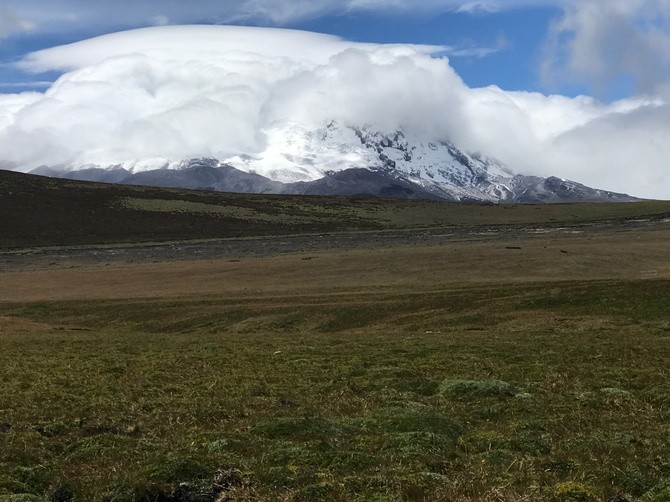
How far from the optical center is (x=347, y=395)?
62.4 feet

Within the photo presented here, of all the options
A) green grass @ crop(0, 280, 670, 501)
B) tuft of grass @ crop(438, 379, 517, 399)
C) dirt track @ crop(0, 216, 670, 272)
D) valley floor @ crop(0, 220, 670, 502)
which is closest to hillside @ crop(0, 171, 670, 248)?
dirt track @ crop(0, 216, 670, 272)

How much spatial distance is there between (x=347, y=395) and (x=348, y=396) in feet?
0.52

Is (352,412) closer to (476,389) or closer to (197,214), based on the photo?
(476,389)

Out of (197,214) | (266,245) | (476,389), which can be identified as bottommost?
(266,245)

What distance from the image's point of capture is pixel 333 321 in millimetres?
42219

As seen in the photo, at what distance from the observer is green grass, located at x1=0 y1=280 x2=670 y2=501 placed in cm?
1022

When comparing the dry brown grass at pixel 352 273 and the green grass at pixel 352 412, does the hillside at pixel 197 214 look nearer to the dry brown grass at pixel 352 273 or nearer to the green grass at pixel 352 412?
the dry brown grass at pixel 352 273

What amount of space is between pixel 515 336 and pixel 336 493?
2403 cm

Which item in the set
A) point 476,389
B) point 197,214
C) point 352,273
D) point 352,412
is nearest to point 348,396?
point 352,412

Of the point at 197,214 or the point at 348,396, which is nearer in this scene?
the point at 348,396

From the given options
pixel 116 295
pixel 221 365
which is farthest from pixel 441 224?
pixel 221 365

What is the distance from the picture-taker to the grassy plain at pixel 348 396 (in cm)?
1036

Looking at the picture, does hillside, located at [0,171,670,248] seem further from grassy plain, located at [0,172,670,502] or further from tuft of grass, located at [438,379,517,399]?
tuft of grass, located at [438,379,517,399]

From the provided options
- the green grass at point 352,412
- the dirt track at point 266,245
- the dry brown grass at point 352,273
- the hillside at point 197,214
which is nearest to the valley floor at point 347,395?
the green grass at point 352,412
